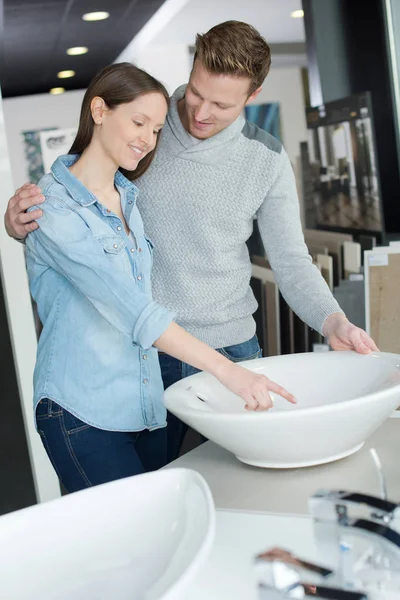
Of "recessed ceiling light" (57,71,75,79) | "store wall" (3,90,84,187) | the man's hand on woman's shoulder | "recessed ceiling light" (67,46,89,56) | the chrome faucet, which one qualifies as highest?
"recessed ceiling light" (67,46,89,56)

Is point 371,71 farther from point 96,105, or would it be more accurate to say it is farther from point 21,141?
point 96,105

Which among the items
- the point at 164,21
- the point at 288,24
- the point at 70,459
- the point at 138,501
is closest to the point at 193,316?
the point at 70,459

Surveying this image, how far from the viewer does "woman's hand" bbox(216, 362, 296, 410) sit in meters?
1.25

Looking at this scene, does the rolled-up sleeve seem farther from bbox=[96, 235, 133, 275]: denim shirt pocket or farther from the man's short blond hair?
the man's short blond hair

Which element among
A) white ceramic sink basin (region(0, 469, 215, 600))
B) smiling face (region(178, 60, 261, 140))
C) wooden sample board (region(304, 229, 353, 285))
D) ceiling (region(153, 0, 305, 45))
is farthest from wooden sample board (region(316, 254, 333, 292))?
white ceramic sink basin (region(0, 469, 215, 600))

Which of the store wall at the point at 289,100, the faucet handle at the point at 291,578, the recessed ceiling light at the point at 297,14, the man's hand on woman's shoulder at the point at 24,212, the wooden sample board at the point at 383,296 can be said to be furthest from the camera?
the store wall at the point at 289,100

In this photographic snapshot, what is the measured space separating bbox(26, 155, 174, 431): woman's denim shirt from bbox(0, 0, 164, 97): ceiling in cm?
157

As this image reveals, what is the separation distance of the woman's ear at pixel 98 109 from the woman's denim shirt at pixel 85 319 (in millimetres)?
94

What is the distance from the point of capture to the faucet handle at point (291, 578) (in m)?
0.88

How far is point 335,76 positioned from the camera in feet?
11.6

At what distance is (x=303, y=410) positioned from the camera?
45.3 inches

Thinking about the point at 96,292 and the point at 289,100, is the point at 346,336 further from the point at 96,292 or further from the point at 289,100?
the point at 289,100

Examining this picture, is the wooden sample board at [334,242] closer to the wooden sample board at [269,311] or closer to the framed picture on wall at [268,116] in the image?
the wooden sample board at [269,311]

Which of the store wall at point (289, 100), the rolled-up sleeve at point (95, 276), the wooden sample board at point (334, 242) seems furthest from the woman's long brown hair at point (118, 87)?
the store wall at point (289, 100)
